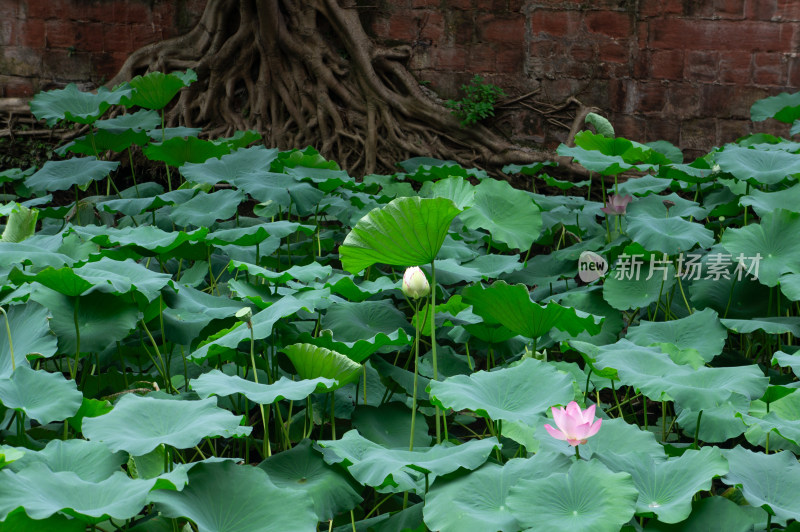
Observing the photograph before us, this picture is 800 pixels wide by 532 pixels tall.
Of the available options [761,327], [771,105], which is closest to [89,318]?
[761,327]

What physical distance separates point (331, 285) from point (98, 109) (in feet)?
6.48

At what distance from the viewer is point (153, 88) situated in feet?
11.9

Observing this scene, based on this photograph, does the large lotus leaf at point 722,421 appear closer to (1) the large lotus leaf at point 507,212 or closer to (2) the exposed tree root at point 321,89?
(1) the large lotus leaf at point 507,212

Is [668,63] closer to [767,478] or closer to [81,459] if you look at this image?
[767,478]

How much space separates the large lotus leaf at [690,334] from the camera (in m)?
2.09

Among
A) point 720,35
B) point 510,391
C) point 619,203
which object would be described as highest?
point 720,35

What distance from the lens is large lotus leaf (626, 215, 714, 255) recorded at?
237cm

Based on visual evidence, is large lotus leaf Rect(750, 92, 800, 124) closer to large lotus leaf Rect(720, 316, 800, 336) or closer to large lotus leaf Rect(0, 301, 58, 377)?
large lotus leaf Rect(720, 316, 800, 336)

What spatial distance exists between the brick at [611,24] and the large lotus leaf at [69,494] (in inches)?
152

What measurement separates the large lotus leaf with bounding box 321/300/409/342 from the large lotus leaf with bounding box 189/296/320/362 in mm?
228

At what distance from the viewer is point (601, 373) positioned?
1797 millimetres

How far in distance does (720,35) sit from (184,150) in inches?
115

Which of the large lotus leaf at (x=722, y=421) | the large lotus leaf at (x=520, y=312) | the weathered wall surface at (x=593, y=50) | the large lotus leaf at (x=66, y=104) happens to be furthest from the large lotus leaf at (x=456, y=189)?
the weathered wall surface at (x=593, y=50)

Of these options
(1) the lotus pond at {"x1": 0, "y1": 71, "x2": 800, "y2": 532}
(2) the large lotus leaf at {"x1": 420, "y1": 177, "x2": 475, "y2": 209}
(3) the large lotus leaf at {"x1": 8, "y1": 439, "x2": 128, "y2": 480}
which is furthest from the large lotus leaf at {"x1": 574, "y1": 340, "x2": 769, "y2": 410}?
(3) the large lotus leaf at {"x1": 8, "y1": 439, "x2": 128, "y2": 480}
